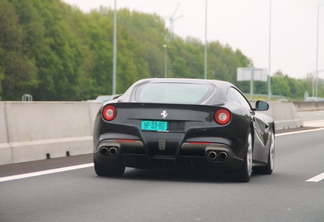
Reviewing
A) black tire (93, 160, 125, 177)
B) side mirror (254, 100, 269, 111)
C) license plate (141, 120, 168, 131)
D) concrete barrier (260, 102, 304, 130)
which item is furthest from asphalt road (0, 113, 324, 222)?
concrete barrier (260, 102, 304, 130)

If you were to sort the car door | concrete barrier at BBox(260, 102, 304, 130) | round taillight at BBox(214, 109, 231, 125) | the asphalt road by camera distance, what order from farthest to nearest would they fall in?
concrete barrier at BBox(260, 102, 304, 130) → the car door → round taillight at BBox(214, 109, 231, 125) → the asphalt road

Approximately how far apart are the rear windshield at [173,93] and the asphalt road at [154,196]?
3.11ft

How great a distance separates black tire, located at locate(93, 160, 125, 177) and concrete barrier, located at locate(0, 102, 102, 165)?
2.20 metres

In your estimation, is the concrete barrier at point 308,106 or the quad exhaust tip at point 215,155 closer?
the quad exhaust tip at point 215,155

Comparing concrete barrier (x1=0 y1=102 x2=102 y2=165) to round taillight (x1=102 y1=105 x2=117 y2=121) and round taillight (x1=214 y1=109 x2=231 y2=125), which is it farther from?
round taillight (x1=214 y1=109 x2=231 y2=125)

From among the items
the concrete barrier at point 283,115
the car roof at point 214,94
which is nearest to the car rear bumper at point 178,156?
the car roof at point 214,94

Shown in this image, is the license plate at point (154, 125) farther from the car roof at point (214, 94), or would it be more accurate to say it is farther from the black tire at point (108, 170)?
the black tire at point (108, 170)

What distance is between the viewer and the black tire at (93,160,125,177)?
420 inches

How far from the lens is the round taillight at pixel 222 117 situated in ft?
33.0

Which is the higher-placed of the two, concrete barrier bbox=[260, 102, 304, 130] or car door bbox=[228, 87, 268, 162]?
car door bbox=[228, 87, 268, 162]

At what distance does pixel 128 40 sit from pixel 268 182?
364 feet

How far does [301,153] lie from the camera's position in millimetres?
16641

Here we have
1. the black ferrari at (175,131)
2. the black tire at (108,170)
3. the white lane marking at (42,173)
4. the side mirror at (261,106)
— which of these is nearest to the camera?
the black ferrari at (175,131)

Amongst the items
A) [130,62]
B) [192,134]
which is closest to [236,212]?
[192,134]
